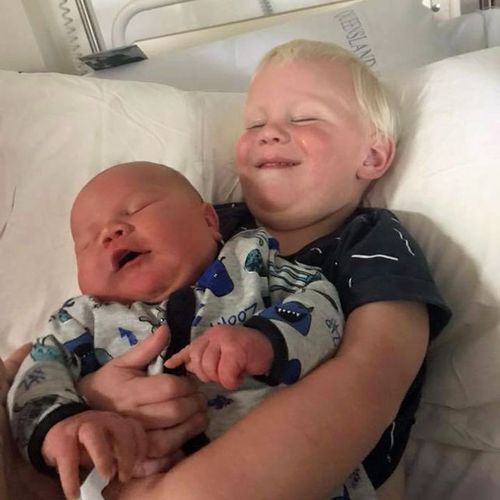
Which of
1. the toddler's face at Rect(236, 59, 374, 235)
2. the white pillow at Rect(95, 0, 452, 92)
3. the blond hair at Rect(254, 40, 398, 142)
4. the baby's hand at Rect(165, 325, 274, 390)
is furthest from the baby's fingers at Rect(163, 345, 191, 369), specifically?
the white pillow at Rect(95, 0, 452, 92)

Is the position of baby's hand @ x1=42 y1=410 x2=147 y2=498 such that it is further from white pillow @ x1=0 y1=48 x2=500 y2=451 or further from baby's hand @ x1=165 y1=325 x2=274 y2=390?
white pillow @ x1=0 y1=48 x2=500 y2=451

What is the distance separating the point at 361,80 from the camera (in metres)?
1.18

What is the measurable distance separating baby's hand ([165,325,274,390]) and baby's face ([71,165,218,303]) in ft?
0.66

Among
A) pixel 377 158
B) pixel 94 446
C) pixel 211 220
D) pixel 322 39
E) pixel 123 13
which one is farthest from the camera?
pixel 123 13

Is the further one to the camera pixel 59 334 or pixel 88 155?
pixel 88 155

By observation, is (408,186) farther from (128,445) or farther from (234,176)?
(128,445)

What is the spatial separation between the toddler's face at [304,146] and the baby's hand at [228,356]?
15.7 inches

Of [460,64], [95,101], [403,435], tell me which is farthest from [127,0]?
[403,435]

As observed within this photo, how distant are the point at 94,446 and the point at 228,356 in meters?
0.15

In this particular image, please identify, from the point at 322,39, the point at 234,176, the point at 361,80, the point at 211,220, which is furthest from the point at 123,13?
the point at 211,220

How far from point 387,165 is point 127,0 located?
111cm

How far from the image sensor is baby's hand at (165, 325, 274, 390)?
2.35ft

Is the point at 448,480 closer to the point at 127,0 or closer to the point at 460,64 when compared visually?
the point at 460,64

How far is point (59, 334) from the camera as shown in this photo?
3.06 feet
